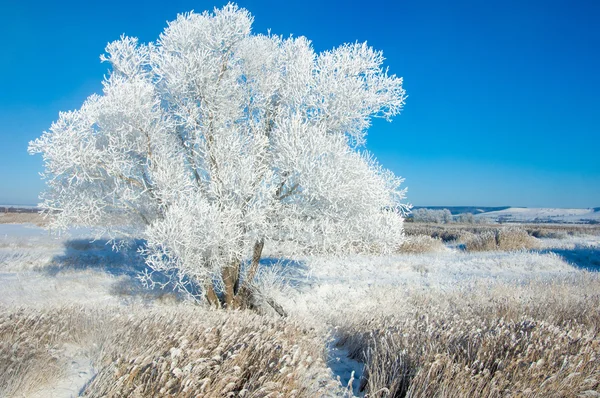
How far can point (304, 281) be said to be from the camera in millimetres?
13172

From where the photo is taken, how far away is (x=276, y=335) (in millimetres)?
4461

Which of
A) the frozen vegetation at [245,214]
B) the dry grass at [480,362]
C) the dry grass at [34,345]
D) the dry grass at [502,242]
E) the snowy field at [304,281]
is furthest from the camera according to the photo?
the dry grass at [502,242]

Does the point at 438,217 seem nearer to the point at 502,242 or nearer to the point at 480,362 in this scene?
the point at 502,242

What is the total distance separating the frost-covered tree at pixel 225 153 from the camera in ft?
24.7

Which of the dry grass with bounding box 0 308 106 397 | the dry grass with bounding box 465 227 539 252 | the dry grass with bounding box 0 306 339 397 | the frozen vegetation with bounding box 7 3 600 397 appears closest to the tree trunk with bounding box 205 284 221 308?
the frozen vegetation with bounding box 7 3 600 397

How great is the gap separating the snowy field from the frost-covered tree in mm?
1413

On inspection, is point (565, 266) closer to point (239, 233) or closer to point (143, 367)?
point (239, 233)

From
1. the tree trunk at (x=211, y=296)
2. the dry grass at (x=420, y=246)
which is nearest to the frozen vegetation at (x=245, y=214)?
the tree trunk at (x=211, y=296)

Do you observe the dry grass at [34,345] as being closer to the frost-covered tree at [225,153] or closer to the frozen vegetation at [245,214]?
the frozen vegetation at [245,214]

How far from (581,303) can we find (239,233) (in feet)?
22.0

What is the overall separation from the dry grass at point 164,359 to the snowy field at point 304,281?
30 centimetres

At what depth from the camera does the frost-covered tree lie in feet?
24.7

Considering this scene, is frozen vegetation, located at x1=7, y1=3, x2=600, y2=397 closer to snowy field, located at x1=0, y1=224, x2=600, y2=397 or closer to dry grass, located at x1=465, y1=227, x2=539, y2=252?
snowy field, located at x1=0, y1=224, x2=600, y2=397

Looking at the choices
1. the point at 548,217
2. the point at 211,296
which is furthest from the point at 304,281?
the point at 548,217
